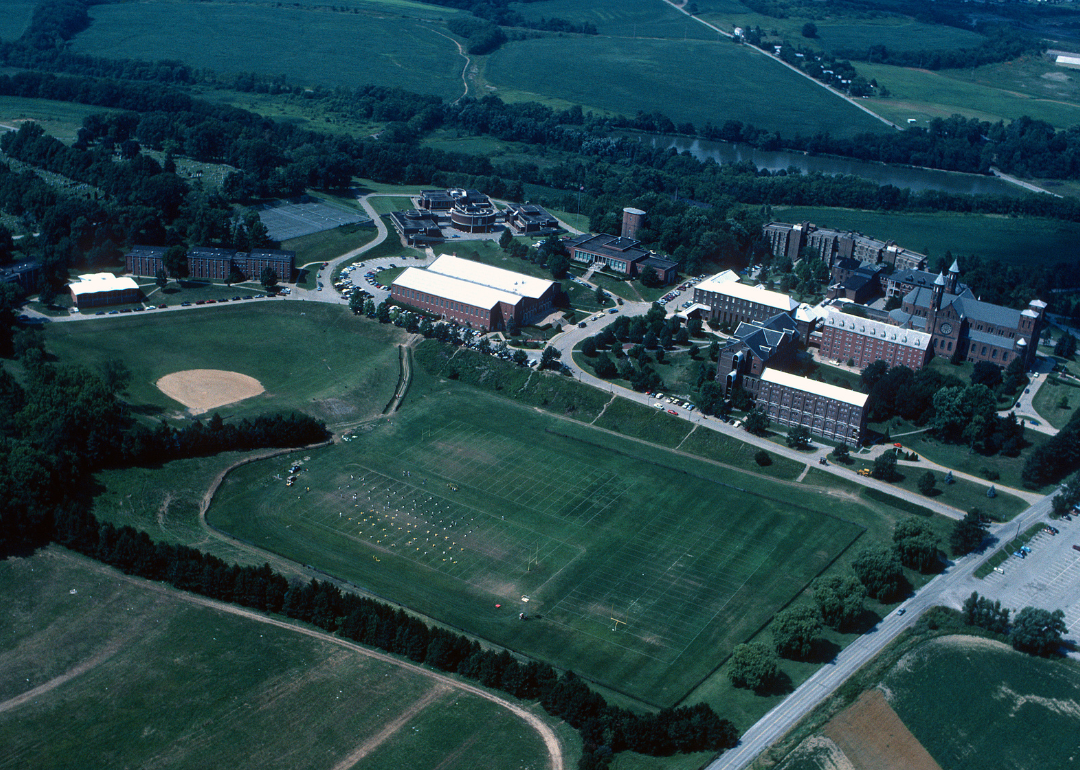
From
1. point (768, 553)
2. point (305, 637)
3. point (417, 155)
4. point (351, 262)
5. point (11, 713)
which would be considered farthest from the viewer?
point (417, 155)

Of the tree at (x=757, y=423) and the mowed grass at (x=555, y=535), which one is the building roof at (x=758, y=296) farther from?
the mowed grass at (x=555, y=535)

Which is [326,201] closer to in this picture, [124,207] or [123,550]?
[124,207]

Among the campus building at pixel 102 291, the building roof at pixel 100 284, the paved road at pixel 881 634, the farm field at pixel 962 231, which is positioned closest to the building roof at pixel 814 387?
the paved road at pixel 881 634

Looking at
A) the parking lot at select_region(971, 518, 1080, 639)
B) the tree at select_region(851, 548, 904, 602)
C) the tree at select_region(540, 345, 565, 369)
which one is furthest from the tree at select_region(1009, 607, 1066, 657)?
the tree at select_region(540, 345, 565, 369)

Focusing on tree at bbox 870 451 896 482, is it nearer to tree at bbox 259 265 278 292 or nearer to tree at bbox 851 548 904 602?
tree at bbox 851 548 904 602

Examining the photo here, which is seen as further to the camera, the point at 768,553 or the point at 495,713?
the point at 768,553

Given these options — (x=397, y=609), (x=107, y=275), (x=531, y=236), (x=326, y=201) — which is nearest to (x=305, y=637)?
(x=397, y=609)

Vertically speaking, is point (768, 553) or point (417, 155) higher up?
point (417, 155)
